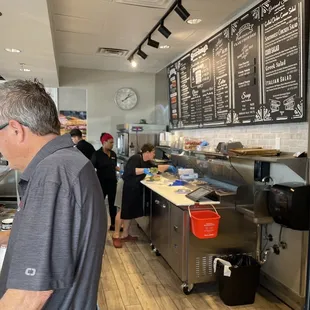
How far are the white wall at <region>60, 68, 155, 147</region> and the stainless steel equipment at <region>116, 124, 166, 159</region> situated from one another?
0.59 meters

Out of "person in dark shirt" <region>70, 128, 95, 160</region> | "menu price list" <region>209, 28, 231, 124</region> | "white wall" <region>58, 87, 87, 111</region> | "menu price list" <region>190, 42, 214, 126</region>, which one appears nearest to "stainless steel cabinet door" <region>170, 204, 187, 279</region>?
"menu price list" <region>209, 28, 231, 124</region>

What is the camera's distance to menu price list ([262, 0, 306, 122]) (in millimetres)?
2602

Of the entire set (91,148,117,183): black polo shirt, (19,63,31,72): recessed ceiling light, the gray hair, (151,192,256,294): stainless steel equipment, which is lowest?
(151,192,256,294): stainless steel equipment

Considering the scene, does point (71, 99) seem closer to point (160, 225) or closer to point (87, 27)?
point (87, 27)

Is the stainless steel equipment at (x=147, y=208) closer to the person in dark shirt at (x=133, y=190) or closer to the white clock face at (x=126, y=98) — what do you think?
the person in dark shirt at (x=133, y=190)

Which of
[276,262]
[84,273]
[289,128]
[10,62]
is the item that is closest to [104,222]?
[84,273]

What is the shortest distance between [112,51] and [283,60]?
3.16 m

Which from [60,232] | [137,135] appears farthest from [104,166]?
[60,232]

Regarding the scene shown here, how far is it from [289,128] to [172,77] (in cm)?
312

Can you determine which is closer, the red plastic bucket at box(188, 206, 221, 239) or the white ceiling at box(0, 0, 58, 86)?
the white ceiling at box(0, 0, 58, 86)

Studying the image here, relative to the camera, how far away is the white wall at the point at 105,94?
20.9ft

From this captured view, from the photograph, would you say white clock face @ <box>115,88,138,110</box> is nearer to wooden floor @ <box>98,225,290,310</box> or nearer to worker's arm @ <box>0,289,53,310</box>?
wooden floor @ <box>98,225,290,310</box>

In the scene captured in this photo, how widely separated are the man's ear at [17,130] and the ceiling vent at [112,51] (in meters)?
4.37

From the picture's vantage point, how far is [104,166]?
475cm
